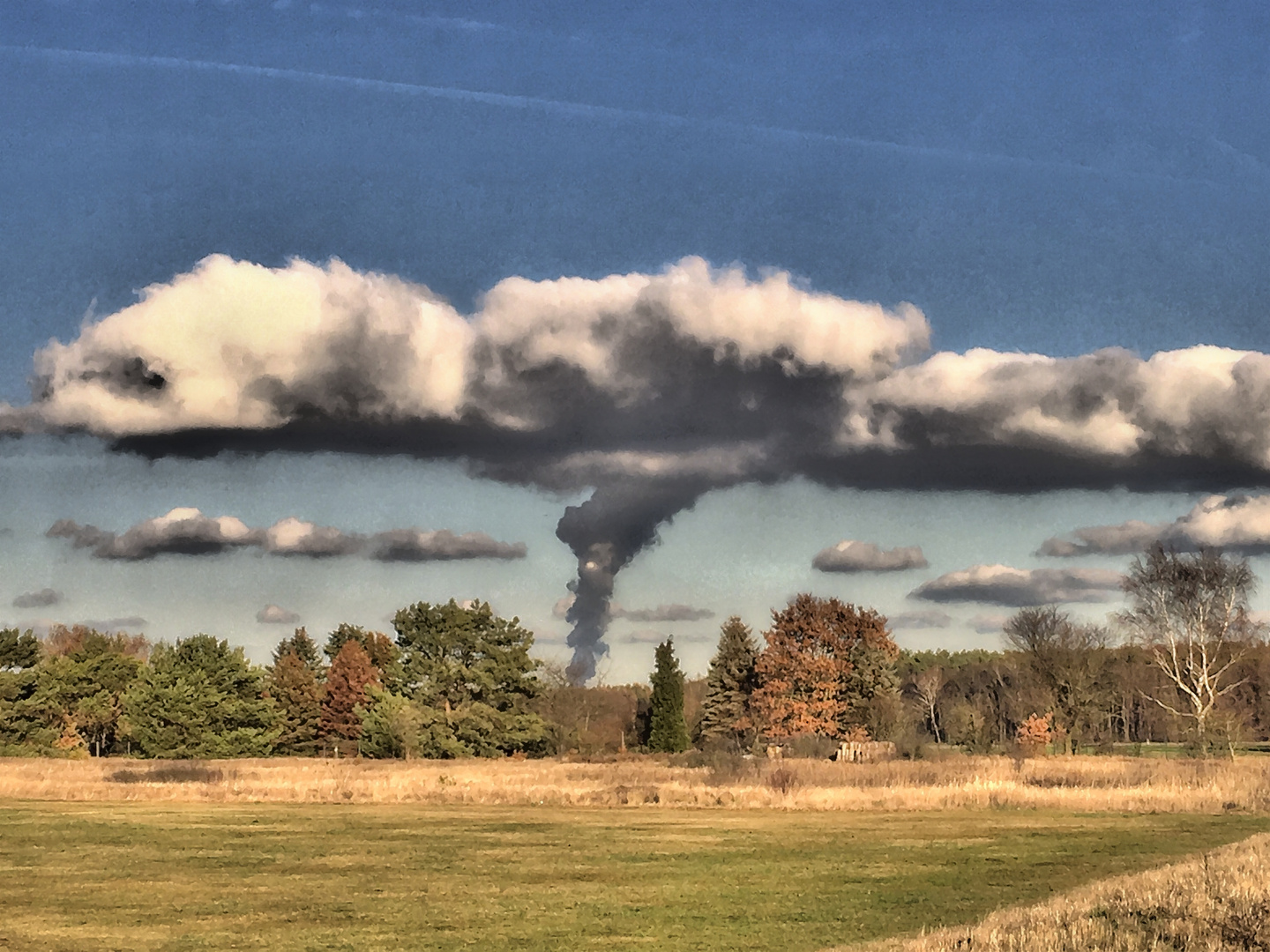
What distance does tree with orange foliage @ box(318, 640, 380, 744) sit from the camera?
90.8m

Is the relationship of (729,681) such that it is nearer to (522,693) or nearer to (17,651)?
(522,693)

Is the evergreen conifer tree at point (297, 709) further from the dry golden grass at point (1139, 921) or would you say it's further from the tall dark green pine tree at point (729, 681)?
the dry golden grass at point (1139, 921)

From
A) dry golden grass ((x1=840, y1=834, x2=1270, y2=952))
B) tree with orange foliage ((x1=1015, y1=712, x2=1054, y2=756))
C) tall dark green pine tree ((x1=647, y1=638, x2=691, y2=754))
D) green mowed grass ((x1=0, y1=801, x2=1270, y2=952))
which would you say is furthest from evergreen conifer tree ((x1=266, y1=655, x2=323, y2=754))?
dry golden grass ((x1=840, y1=834, x2=1270, y2=952))

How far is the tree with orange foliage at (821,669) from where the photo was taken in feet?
235

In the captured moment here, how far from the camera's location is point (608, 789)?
42.3 meters

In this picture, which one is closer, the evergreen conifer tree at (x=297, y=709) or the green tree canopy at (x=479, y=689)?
the green tree canopy at (x=479, y=689)

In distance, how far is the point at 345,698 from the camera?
9112 centimetres

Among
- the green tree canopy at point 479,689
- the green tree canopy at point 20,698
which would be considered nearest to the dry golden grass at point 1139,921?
the green tree canopy at point 479,689

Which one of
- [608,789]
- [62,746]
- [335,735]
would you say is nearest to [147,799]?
[608,789]

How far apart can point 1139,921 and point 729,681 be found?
3172 inches

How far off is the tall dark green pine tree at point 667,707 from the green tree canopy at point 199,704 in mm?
24121

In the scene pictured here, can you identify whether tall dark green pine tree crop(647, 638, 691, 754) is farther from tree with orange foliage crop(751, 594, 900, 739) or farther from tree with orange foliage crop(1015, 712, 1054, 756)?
tree with orange foliage crop(1015, 712, 1054, 756)

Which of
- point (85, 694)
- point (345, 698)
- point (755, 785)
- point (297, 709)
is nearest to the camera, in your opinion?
point (755, 785)

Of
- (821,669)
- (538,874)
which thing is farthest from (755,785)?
(821,669)
